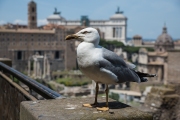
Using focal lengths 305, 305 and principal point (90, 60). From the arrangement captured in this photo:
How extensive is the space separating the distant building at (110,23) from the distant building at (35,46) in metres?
25.1

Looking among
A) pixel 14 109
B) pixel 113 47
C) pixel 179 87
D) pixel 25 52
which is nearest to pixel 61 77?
pixel 25 52

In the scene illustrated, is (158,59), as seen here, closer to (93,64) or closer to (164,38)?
(164,38)

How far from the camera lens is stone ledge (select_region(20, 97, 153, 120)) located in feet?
3.93

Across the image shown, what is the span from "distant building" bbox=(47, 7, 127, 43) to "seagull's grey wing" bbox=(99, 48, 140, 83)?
2557 inches

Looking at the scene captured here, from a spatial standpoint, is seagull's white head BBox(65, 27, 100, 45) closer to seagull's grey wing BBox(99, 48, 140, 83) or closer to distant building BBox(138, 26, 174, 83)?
seagull's grey wing BBox(99, 48, 140, 83)

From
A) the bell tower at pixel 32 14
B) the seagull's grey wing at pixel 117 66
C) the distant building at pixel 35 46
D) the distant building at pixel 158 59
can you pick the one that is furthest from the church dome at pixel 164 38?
the seagull's grey wing at pixel 117 66

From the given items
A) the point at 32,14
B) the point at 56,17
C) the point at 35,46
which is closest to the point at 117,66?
the point at 35,46

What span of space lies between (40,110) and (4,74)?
2.03 metres

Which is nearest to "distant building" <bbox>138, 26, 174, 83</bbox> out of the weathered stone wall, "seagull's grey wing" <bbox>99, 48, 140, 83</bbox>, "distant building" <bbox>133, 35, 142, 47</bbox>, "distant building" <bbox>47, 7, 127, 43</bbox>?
the weathered stone wall

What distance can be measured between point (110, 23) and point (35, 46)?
3019 centimetres

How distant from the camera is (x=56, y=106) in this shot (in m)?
1.41

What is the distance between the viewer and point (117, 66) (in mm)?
1573

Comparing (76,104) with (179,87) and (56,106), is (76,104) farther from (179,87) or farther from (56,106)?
(179,87)

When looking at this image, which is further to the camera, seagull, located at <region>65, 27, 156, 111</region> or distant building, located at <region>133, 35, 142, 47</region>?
distant building, located at <region>133, 35, 142, 47</region>
